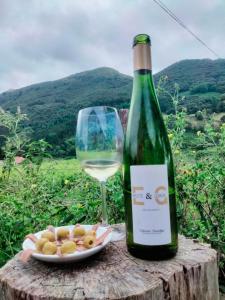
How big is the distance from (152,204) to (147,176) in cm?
6

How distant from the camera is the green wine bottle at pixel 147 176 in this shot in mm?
804

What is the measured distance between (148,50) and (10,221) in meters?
1.08

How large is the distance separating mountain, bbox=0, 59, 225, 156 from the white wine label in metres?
0.33

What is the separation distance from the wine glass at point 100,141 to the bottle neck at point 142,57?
0.16 metres

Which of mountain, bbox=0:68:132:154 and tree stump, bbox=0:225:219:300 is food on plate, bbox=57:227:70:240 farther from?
mountain, bbox=0:68:132:154

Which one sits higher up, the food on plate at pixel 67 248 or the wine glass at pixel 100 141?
the wine glass at pixel 100 141

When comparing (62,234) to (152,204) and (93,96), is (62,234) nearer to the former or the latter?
(152,204)

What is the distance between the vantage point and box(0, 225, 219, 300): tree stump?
715mm

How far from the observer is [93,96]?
26.6ft

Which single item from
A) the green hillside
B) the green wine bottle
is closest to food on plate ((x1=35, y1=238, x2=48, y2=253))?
the green wine bottle

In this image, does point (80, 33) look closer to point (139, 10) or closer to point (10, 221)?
point (139, 10)

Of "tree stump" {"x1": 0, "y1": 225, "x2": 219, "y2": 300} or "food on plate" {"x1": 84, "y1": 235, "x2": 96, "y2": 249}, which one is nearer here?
"tree stump" {"x1": 0, "y1": 225, "x2": 219, "y2": 300}

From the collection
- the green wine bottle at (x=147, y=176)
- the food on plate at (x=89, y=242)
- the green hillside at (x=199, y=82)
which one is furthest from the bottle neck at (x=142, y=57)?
the green hillside at (x=199, y=82)

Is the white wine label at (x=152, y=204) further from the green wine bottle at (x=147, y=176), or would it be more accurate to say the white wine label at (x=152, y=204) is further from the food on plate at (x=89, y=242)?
the food on plate at (x=89, y=242)
